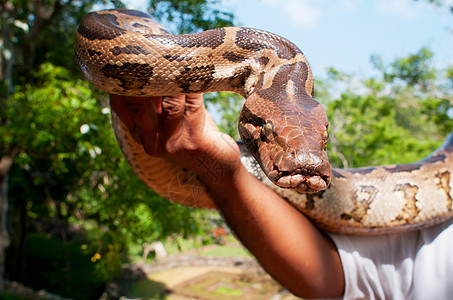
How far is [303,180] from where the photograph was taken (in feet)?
4.01

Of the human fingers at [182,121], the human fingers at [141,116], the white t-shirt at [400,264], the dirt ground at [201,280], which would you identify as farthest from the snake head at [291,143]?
the dirt ground at [201,280]

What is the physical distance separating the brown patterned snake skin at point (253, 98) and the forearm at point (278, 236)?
136mm

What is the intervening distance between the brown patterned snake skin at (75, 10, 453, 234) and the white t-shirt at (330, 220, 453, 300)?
91mm

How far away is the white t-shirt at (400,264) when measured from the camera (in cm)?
212

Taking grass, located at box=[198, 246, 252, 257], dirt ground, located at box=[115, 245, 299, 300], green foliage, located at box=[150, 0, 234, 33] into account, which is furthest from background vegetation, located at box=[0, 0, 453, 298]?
grass, located at box=[198, 246, 252, 257]

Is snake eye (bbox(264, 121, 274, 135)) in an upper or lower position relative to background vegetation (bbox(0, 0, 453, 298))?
upper

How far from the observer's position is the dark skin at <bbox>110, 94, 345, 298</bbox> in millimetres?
1708

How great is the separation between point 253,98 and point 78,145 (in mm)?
4145

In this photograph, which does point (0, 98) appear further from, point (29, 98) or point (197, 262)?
point (197, 262)

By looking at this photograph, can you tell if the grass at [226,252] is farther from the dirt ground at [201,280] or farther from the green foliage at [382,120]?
the green foliage at [382,120]

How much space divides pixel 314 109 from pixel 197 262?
17.2m

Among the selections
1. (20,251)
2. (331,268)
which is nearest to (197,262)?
(20,251)

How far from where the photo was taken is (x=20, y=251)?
11633mm

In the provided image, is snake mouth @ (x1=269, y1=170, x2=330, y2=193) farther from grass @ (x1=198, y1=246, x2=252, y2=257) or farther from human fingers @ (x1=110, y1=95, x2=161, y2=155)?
grass @ (x1=198, y1=246, x2=252, y2=257)
